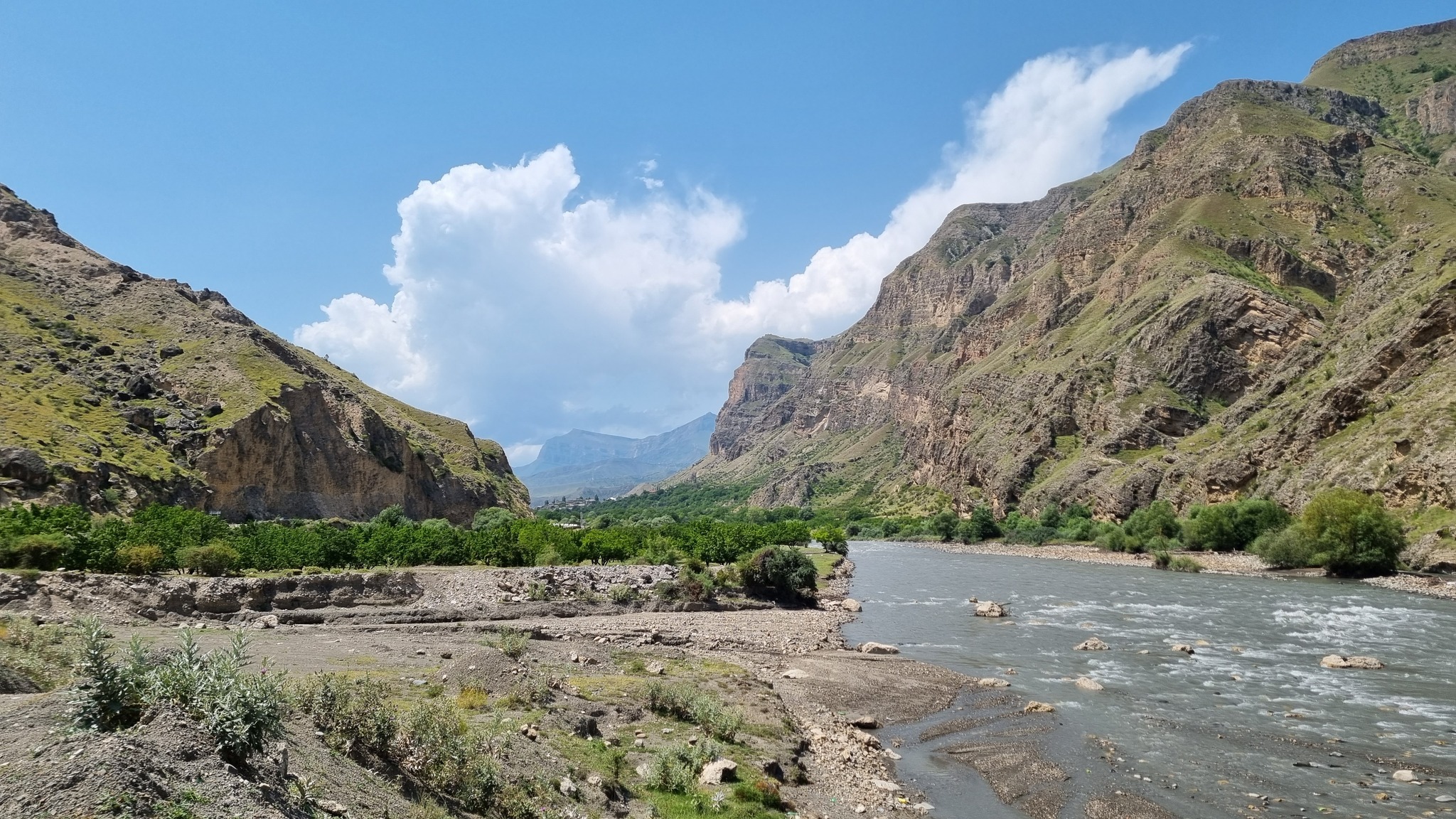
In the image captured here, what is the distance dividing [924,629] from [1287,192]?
177 meters

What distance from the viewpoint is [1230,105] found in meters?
198

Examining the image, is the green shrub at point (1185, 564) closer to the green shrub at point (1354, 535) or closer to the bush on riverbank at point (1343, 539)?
the bush on riverbank at point (1343, 539)

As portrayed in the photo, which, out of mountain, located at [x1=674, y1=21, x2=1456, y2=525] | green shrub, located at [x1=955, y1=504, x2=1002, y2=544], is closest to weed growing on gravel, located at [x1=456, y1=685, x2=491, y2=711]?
mountain, located at [x1=674, y1=21, x2=1456, y2=525]

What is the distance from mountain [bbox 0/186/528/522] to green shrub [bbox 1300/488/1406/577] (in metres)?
105

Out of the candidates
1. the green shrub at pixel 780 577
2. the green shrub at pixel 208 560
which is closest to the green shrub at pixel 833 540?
the green shrub at pixel 780 577

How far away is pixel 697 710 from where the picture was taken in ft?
74.4

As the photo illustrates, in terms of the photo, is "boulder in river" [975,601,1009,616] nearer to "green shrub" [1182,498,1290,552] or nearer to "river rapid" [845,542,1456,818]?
"river rapid" [845,542,1456,818]

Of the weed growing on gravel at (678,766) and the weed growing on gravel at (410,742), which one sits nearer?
the weed growing on gravel at (410,742)

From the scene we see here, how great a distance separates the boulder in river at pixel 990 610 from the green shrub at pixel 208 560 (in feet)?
168

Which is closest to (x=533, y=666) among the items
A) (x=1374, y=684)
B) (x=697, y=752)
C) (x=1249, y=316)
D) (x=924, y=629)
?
(x=697, y=752)

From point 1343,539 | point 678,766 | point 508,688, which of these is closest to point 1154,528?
point 1343,539

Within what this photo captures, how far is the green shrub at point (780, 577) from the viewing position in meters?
59.8

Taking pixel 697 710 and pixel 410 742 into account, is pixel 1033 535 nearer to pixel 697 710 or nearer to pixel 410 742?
pixel 697 710

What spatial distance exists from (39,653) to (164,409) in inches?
3211
